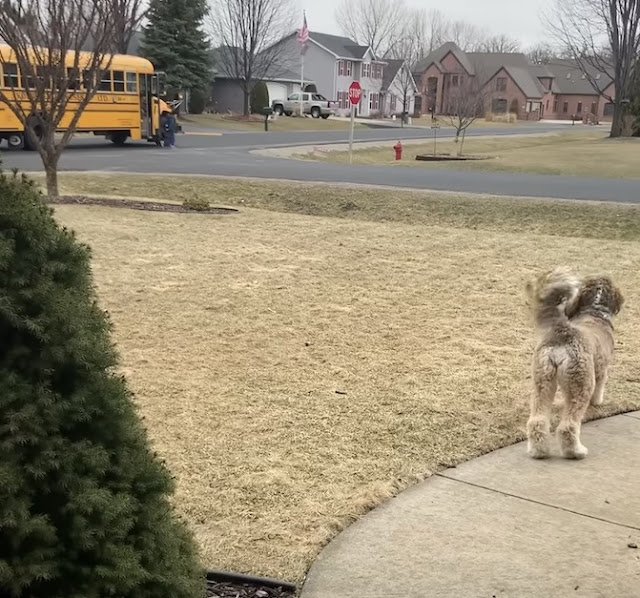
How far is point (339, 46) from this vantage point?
74625 millimetres

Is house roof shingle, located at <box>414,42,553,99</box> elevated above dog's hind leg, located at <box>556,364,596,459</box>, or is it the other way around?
house roof shingle, located at <box>414,42,553,99</box>

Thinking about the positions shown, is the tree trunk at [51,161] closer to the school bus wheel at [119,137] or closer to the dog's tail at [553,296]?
the dog's tail at [553,296]

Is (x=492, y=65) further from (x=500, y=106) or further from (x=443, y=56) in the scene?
(x=443, y=56)

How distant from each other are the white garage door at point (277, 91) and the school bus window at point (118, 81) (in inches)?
1571

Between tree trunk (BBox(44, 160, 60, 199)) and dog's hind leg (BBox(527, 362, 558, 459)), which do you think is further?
tree trunk (BBox(44, 160, 60, 199))

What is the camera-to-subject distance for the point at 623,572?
8.97 feet

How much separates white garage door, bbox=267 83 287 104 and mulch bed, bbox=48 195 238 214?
54443 millimetres

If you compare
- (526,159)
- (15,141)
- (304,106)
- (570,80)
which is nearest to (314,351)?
(15,141)

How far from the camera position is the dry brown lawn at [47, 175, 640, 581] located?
3381mm

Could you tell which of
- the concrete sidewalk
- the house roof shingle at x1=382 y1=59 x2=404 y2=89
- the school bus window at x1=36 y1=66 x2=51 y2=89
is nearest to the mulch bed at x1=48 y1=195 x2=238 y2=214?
the school bus window at x1=36 y1=66 x2=51 y2=89

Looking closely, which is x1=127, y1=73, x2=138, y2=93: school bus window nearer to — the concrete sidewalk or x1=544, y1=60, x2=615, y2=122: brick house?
the concrete sidewalk

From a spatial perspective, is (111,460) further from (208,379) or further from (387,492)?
(208,379)

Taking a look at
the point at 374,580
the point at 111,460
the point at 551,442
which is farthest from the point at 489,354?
the point at 111,460

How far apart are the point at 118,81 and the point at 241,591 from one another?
84.8 feet
